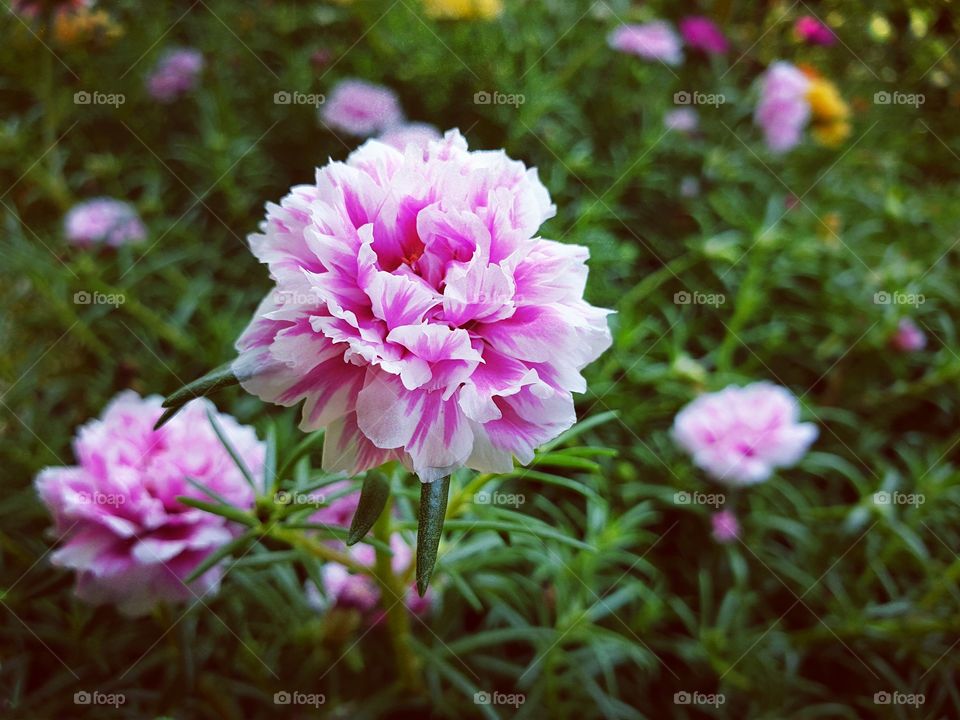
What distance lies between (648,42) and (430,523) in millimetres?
1309

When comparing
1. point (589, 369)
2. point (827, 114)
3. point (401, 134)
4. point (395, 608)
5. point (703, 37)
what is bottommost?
point (395, 608)

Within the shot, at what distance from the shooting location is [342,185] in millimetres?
501

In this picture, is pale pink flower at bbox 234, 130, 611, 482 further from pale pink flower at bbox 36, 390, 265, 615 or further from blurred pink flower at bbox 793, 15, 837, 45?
blurred pink flower at bbox 793, 15, 837, 45

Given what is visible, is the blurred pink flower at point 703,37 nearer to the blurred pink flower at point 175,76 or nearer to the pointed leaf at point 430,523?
the blurred pink flower at point 175,76

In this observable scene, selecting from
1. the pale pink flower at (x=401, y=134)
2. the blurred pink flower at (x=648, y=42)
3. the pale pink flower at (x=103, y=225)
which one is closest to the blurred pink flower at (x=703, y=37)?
the blurred pink flower at (x=648, y=42)

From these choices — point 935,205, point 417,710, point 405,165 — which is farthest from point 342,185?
point 935,205

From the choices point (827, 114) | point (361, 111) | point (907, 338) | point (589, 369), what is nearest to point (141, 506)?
point (589, 369)

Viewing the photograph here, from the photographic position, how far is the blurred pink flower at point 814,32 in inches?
60.7

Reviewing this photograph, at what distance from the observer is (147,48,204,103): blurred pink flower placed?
56.1 inches

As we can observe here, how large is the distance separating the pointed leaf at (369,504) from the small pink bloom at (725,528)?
0.68 metres

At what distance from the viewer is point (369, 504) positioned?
0.54m

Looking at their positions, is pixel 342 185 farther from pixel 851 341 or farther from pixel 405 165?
pixel 851 341

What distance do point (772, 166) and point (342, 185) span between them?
1371 millimetres

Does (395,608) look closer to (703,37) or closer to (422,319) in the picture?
(422,319)
